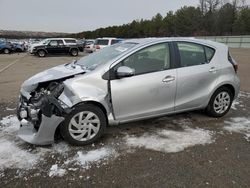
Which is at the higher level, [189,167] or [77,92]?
[77,92]

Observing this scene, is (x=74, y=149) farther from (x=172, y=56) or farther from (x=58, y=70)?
(x=172, y=56)

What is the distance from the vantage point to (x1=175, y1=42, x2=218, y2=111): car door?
4.44 metres

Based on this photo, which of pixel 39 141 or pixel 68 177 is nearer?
pixel 68 177

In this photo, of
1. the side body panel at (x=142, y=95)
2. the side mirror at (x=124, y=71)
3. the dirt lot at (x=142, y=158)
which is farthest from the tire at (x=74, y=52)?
the side mirror at (x=124, y=71)

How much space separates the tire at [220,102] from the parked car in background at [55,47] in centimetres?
2255

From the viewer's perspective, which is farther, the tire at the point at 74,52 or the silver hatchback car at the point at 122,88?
the tire at the point at 74,52

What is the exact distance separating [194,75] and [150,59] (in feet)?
2.86

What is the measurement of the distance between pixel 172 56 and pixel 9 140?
2935 millimetres

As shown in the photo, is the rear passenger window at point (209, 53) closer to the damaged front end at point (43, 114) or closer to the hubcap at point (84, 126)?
the hubcap at point (84, 126)

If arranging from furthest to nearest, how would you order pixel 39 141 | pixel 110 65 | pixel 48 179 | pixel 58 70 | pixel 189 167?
pixel 58 70 → pixel 110 65 → pixel 39 141 → pixel 189 167 → pixel 48 179

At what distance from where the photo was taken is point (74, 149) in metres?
3.71

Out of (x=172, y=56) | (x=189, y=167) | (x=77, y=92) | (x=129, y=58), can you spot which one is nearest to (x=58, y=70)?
(x=77, y=92)

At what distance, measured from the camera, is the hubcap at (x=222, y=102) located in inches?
196

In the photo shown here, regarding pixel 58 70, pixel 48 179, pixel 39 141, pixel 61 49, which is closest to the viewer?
pixel 48 179
